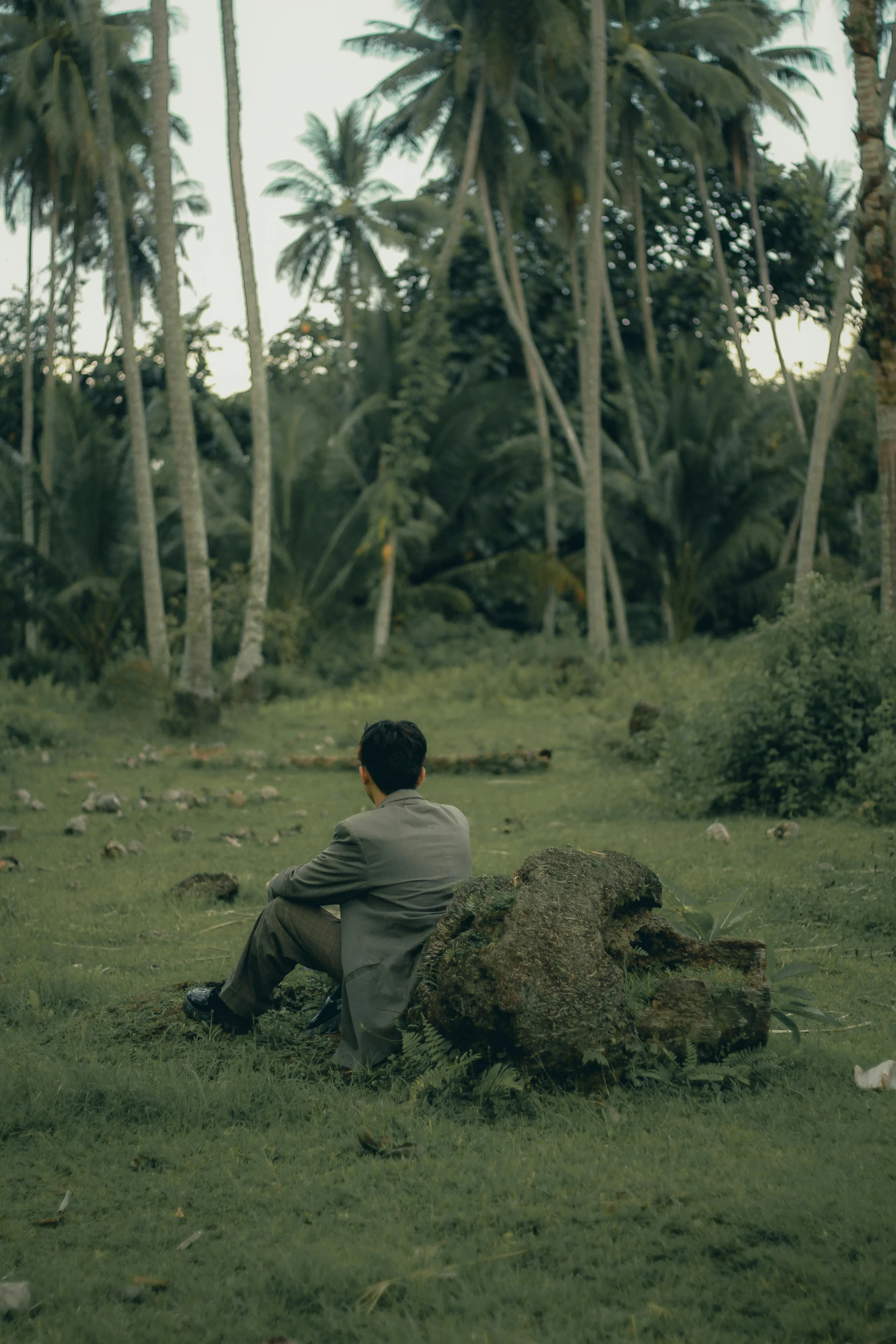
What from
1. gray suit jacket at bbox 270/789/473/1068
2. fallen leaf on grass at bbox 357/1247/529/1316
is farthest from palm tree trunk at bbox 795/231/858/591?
fallen leaf on grass at bbox 357/1247/529/1316

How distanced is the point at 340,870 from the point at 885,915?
9.51 feet

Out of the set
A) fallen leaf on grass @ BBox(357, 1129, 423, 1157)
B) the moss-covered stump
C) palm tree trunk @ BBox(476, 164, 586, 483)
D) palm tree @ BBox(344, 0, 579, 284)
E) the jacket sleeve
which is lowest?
fallen leaf on grass @ BBox(357, 1129, 423, 1157)

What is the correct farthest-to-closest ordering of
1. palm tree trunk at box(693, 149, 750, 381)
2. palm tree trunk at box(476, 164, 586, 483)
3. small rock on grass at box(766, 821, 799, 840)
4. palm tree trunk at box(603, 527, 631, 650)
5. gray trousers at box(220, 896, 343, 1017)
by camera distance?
palm tree trunk at box(693, 149, 750, 381)
palm tree trunk at box(603, 527, 631, 650)
palm tree trunk at box(476, 164, 586, 483)
small rock on grass at box(766, 821, 799, 840)
gray trousers at box(220, 896, 343, 1017)

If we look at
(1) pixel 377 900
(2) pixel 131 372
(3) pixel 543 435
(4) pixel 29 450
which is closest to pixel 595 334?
(3) pixel 543 435

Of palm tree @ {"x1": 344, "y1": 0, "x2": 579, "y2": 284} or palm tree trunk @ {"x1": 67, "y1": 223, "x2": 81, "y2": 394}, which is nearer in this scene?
palm tree @ {"x1": 344, "y1": 0, "x2": 579, "y2": 284}

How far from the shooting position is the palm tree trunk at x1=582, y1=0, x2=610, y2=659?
62.0 ft

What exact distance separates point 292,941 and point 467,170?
21.6 meters

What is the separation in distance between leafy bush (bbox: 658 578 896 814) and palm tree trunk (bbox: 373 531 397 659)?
13807 millimetres

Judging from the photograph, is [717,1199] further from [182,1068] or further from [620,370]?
[620,370]

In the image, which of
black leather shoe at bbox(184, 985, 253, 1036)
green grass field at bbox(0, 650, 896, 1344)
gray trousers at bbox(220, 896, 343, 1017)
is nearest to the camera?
green grass field at bbox(0, 650, 896, 1344)

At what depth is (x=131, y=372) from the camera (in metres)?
19.6

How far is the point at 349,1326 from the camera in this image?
253 cm

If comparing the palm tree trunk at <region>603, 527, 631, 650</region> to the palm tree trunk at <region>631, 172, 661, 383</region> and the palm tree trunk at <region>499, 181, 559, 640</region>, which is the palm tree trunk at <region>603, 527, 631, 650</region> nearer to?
the palm tree trunk at <region>499, 181, 559, 640</region>

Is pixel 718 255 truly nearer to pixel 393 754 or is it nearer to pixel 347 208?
pixel 347 208
